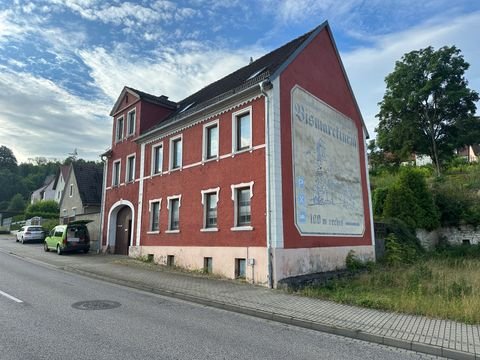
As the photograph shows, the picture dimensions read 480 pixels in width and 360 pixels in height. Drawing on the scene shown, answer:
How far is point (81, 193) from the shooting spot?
31.7m

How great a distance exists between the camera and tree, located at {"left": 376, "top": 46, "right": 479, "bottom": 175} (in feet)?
117

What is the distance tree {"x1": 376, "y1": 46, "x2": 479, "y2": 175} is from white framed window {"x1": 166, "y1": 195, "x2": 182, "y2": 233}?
91.0 feet

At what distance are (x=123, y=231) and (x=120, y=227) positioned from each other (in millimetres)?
529

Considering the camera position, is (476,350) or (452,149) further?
(452,149)

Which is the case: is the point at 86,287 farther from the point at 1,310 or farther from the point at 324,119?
the point at 324,119

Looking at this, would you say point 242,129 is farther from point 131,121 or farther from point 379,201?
point 379,201

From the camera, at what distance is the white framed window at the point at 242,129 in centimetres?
1438

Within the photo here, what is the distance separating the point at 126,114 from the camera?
2381 centimetres

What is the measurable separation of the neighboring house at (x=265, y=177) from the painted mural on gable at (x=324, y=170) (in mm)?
47

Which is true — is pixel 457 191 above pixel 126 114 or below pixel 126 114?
below

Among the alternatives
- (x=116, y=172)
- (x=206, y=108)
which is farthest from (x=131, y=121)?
(x=206, y=108)

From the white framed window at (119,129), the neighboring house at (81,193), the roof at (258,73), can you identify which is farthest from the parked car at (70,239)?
the roof at (258,73)

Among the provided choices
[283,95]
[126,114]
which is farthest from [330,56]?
[126,114]

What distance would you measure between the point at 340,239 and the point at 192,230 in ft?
21.3
